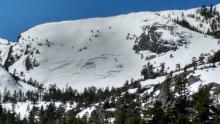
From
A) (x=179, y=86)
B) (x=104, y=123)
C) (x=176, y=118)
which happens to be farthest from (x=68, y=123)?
(x=176, y=118)

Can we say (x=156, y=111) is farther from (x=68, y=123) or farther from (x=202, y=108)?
(x=68, y=123)

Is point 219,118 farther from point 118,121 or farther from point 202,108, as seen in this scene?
point 118,121

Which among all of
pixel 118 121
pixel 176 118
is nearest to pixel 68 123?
pixel 118 121

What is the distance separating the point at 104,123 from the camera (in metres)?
164

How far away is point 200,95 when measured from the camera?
9538 centimetres

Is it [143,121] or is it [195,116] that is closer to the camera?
[195,116]

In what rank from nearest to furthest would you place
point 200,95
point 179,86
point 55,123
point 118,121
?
point 200,95 < point 179,86 < point 118,121 < point 55,123

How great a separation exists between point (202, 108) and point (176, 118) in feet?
21.0

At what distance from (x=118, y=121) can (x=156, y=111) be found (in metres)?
28.2

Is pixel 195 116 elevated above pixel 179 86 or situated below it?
below

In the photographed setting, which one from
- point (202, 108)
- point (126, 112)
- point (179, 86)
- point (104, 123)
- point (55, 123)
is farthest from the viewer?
point (55, 123)

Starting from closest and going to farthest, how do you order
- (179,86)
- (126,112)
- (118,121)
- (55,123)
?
(179,86) < (118,121) < (126,112) < (55,123)

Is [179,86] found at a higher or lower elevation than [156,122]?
higher

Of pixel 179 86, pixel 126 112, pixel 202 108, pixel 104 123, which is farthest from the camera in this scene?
pixel 104 123
